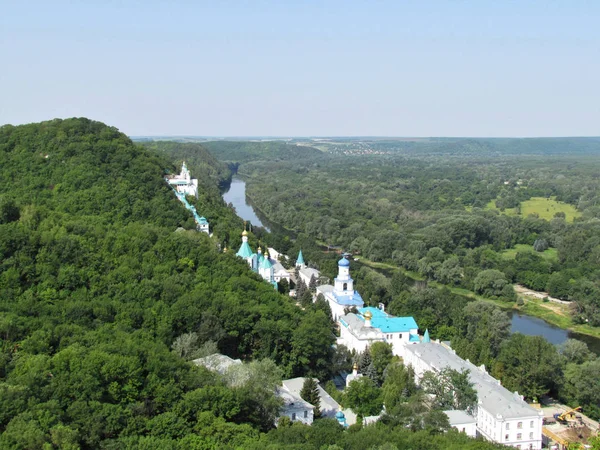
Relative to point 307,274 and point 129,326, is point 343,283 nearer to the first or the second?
point 307,274

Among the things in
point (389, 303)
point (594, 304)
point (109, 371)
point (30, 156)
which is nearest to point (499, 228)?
point (594, 304)

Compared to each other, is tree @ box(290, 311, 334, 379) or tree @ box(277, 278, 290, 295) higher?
tree @ box(290, 311, 334, 379)

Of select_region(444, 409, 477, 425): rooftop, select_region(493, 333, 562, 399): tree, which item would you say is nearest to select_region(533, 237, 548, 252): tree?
select_region(493, 333, 562, 399): tree

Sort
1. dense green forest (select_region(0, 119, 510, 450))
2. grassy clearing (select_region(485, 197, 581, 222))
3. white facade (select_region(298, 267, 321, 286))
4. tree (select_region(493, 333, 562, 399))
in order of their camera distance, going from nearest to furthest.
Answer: dense green forest (select_region(0, 119, 510, 450)) → tree (select_region(493, 333, 562, 399)) → white facade (select_region(298, 267, 321, 286)) → grassy clearing (select_region(485, 197, 581, 222))

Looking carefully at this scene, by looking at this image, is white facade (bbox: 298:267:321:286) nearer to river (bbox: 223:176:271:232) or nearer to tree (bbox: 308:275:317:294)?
tree (bbox: 308:275:317:294)

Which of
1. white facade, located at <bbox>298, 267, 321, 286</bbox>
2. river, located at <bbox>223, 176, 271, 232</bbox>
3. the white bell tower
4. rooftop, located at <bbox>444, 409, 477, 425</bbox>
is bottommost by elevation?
river, located at <bbox>223, 176, 271, 232</bbox>

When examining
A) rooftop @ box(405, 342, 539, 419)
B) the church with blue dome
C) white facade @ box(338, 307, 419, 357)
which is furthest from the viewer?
the church with blue dome
